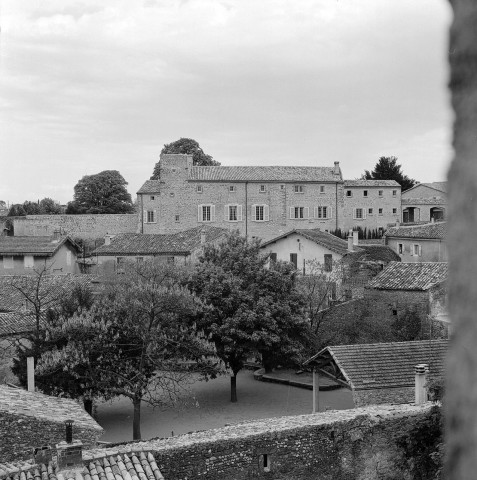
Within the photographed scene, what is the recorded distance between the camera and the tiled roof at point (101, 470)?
11.6 m

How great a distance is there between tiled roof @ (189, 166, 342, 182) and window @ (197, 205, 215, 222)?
2.34m

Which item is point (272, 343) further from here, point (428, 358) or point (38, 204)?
point (38, 204)

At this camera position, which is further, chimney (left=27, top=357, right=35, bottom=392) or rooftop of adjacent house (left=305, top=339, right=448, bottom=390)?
chimney (left=27, top=357, right=35, bottom=392)

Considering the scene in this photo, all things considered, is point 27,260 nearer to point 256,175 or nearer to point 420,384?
point 256,175

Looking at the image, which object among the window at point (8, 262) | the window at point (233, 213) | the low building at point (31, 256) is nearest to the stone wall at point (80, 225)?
the window at point (233, 213)

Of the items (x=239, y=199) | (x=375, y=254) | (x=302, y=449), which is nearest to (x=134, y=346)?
(x=302, y=449)

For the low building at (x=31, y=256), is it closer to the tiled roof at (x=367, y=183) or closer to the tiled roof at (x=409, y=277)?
the tiled roof at (x=409, y=277)

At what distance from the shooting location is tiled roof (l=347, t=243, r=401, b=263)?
39.4 metres

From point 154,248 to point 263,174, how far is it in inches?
693

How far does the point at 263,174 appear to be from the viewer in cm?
5897

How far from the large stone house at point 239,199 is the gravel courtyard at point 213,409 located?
30.3 m

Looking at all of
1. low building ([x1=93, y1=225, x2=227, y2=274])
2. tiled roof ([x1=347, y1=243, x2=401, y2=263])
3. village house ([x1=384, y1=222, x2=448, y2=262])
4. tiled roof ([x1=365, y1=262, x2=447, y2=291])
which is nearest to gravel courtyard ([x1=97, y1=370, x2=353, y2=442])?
tiled roof ([x1=365, y1=262, x2=447, y2=291])

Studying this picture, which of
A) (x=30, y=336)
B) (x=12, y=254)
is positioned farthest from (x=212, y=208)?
(x=30, y=336)

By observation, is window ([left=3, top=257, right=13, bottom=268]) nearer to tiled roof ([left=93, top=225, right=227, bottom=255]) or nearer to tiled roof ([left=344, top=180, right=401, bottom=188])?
tiled roof ([left=93, top=225, right=227, bottom=255])
